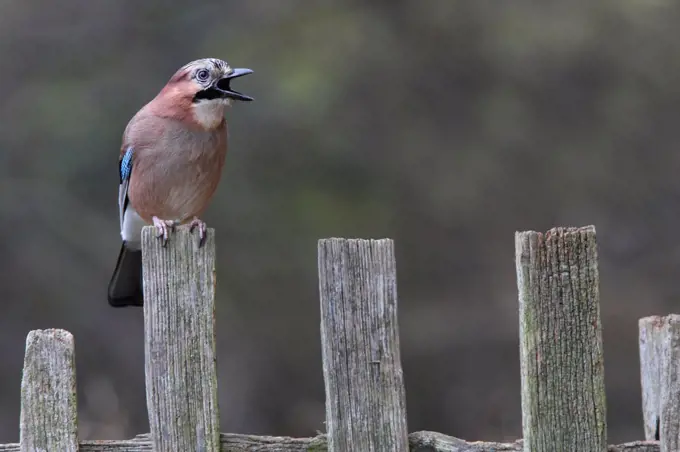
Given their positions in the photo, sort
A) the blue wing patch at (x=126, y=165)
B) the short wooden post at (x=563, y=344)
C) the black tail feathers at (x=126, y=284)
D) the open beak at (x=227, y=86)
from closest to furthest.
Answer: the short wooden post at (x=563, y=344) < the black tail feathers at (x=126, y=284) < the open beak at (x=227, y=86) < the blue wing patch at (x=126, y=165)

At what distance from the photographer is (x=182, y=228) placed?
295cm

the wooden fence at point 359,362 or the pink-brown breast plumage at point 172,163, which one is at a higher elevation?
the pink-brown breast plumage at point 172,163

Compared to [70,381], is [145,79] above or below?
above

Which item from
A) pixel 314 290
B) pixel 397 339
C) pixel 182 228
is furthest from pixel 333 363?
pixel 314 290

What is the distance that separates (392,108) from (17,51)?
2.68 meters

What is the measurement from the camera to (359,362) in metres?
2.83

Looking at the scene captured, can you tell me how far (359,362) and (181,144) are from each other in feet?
7.00

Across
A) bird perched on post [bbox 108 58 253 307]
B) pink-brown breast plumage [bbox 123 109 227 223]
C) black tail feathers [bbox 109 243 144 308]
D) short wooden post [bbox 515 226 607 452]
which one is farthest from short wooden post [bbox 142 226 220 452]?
pink-brown breast plumage [bbox 123 109 227 223]

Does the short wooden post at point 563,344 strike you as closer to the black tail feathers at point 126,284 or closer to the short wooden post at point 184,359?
the short wooden post at point 184,359

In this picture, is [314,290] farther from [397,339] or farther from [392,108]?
[397,339]

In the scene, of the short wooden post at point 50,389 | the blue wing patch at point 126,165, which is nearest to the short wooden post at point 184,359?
the short wooden post at point 50,389

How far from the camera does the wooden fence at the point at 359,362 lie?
2.79 meters

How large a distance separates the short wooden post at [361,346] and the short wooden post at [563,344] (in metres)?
0.31

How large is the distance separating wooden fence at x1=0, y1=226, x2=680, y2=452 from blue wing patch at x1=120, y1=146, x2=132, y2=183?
200cm
